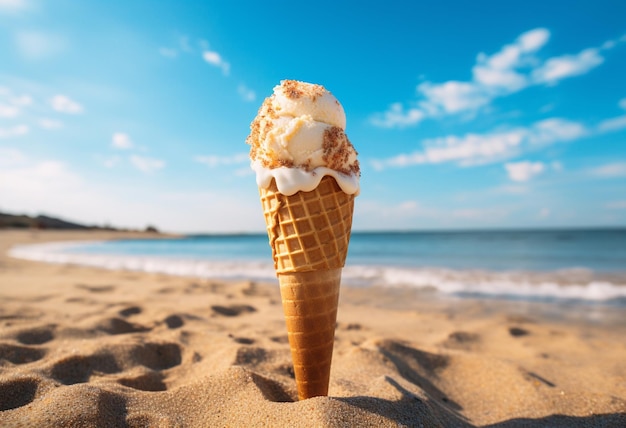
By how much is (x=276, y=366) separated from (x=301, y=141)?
6.15ft

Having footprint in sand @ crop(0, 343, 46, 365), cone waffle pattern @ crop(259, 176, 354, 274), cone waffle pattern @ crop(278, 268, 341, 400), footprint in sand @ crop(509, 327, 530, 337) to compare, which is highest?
cone waffle pattern @ crop(259, 176, 354, 274)

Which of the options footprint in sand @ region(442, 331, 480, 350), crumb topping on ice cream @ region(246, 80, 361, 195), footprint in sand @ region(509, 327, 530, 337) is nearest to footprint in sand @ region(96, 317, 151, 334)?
crumb topping on ice cream @ region(246, 80, 361, 195)

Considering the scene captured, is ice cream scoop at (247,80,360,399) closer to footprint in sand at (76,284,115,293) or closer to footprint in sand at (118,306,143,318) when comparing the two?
footprint in sand at (118,306,143,318)

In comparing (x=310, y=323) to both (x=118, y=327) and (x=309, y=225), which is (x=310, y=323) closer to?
(x=309, y=225)

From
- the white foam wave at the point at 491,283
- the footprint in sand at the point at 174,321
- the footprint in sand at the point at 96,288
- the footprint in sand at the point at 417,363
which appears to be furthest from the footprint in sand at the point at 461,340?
the footprint in sand at the point at 96,288

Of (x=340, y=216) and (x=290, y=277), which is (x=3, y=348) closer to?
(x=290, y=277)

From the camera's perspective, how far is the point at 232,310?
5211mm

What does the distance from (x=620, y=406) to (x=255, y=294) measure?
214 inches

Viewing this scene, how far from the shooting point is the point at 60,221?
59.5m

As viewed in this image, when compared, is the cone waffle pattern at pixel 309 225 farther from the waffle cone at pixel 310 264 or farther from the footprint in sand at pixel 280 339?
the footprint in sand at pixel 280 339

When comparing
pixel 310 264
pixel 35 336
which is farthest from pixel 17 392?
pixel 310 264

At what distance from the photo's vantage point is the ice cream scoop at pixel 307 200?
2072 millimetres

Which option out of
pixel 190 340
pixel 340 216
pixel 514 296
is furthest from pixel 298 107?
pixel 514 296

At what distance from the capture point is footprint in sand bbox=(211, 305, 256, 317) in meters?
5.07
